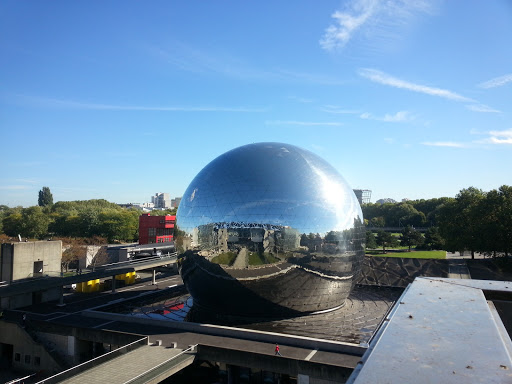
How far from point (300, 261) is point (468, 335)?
12628mm

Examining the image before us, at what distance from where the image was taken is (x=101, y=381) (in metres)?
13.9

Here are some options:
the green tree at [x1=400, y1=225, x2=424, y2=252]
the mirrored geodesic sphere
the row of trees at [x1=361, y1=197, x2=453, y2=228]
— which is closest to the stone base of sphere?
the mirrored geodesic sphere

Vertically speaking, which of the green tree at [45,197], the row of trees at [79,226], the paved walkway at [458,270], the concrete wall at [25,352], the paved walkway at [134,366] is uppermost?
the green tree at [45,197]

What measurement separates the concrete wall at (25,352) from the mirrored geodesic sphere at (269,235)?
812cm

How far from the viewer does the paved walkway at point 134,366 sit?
13977mm

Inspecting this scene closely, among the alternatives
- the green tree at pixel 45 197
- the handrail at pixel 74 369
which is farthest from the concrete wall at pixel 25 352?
the green tree at pixel 45 197

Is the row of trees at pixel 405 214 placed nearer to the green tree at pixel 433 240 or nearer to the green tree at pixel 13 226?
the green tree at pixel 433 240

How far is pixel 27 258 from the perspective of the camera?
2819 cm

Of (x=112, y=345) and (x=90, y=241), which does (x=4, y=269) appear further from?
(x=90, y=241)

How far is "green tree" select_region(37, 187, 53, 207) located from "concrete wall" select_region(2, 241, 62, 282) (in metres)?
138

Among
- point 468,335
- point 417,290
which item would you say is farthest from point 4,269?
point 468,335

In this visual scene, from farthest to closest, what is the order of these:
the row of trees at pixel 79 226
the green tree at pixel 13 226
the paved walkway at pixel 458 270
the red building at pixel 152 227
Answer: the green tree at pixel 13 226 → the row of trees at pixel 79 226 → the red building at pixel 152 227 → the paved walkway at pixel 458 270

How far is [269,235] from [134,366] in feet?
26.4

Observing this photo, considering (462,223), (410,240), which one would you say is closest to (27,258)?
(462,223)
